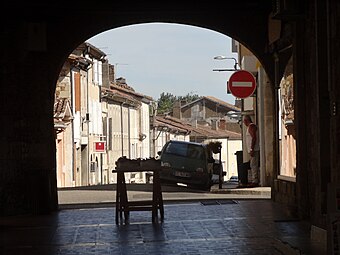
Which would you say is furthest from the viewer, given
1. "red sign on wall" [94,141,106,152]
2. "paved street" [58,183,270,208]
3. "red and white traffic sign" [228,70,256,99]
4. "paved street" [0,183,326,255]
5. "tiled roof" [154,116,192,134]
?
"tiled roof" [154,116,192,134]

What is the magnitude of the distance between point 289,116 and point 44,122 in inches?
189

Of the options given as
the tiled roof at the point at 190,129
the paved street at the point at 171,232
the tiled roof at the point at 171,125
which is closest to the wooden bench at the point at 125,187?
the paved street at the point at 171,232

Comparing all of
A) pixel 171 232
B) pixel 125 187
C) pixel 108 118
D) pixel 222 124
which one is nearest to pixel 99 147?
pixel 108 118

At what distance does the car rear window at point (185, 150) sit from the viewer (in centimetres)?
3169

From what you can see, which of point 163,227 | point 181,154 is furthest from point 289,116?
point 181,154

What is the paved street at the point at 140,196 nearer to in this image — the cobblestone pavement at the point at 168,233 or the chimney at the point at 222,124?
the cobblestone pavement at the point at 168,233

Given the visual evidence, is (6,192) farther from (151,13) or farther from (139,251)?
(139,251)

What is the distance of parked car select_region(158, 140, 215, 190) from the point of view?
31.1 m

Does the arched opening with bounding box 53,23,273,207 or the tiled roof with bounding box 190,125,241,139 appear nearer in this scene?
the arched opening with bounding box 53,23,273,207

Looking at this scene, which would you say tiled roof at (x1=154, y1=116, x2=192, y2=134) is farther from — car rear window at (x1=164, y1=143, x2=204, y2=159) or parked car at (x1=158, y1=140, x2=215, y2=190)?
parked car at (x1=158, y1=140, x2=215, y2=190)

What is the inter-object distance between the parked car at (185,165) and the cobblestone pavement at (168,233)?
42.9 feet

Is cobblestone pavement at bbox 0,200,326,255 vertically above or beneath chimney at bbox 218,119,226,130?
beneath

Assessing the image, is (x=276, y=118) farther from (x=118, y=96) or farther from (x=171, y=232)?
(x=118, y=96)

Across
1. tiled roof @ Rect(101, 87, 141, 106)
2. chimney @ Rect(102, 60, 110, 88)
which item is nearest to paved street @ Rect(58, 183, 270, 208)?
tiled roof @ Rect(101, 87, 141, 106)
